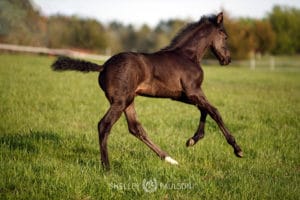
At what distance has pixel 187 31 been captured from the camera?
7.56m

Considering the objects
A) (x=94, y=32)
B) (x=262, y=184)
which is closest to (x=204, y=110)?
(x=262, y=184)

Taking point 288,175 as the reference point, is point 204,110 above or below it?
above

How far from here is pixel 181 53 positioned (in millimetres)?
7195

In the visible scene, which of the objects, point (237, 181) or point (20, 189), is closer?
point (20, 189)

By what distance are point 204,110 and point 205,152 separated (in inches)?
32.1

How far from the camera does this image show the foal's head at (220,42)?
7.66m

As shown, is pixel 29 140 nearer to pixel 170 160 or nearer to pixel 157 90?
pixel 157 90

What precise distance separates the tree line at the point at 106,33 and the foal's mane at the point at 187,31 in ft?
94.6

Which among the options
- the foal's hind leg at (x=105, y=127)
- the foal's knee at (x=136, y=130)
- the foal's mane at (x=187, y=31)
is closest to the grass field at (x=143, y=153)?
the foal's hind leg at (x=105, y=127)

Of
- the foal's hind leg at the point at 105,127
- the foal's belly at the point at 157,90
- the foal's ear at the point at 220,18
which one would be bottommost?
the foal's hind leg at the point at 105,127

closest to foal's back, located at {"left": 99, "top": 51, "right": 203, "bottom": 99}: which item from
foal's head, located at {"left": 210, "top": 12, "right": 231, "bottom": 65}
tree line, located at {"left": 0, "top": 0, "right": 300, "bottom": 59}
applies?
foal's head, located at {"left": 210, "top": 12, "right": 231, "bottom": 65}

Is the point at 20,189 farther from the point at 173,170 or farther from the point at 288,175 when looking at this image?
the point at 288,175

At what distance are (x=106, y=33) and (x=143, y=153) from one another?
2397 inches

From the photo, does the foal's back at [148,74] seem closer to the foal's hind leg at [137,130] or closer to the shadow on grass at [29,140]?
the foal's hind leg at [137,130]
